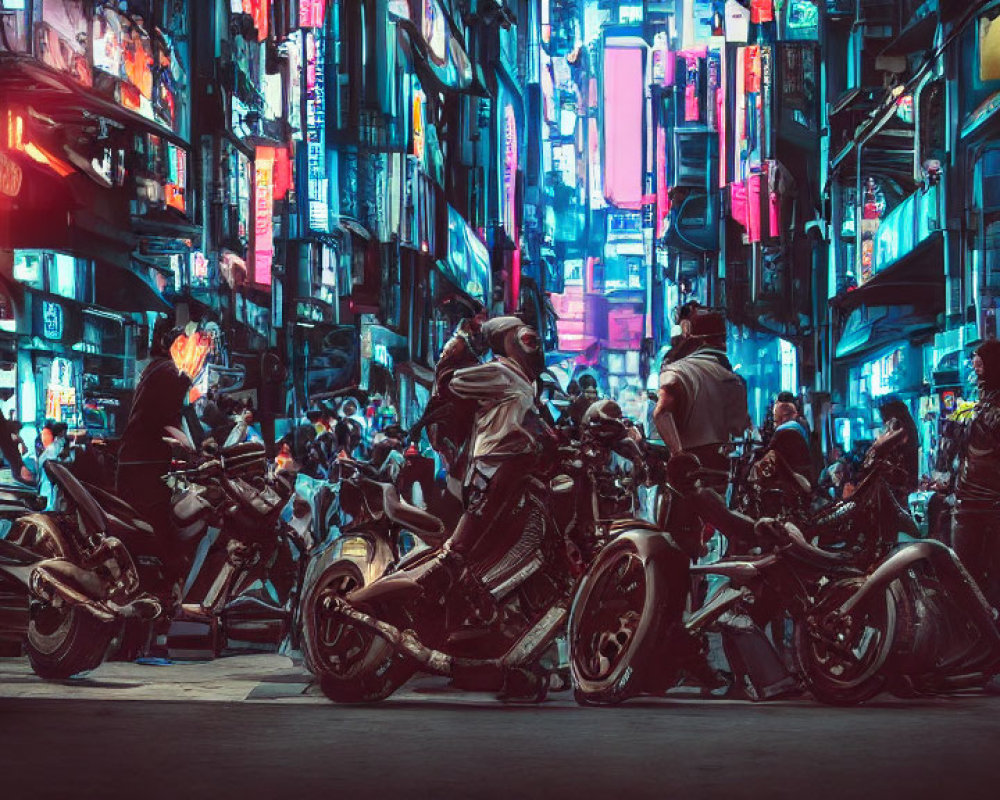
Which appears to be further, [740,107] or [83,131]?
[740,107]

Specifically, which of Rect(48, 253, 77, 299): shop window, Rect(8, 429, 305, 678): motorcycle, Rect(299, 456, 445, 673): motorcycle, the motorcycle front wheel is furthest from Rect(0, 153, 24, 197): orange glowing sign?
the motorcycle front wheel

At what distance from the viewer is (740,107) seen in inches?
1465

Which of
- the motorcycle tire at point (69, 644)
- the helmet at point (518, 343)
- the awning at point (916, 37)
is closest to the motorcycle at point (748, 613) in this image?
the helmet at point (518, 343)

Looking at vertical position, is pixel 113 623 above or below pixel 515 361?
below

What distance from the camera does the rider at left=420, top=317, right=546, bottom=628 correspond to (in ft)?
24.3

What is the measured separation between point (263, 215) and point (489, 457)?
Answer: 16.3 m

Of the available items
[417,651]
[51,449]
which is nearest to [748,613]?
[417,651]

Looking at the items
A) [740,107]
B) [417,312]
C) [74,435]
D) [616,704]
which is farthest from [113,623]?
[740,107]

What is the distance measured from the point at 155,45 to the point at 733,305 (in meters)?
15.2

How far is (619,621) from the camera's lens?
7.14 meters

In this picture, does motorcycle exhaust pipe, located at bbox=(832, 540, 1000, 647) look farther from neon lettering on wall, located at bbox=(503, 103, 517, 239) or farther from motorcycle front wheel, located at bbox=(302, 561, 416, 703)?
neon lettering on wall, located at bbox=(503, 103, 517, 239)

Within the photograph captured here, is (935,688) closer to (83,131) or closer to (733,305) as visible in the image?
(83,131)

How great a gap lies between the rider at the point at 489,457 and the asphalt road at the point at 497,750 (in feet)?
1.64

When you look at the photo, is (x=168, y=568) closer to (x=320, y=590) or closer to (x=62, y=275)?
(x=320, y=590)
